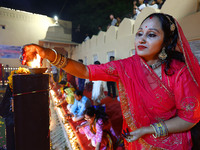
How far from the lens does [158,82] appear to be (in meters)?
0.94

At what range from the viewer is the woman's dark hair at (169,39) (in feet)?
2.98

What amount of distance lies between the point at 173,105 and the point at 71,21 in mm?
15981

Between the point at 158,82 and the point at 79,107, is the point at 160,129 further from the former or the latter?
the point at 79,107

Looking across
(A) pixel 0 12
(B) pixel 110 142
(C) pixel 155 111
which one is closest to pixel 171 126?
(C) pixel 155 111

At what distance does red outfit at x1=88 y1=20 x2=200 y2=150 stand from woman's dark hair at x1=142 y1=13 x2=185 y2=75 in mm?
39

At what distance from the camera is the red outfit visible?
2.70 feet

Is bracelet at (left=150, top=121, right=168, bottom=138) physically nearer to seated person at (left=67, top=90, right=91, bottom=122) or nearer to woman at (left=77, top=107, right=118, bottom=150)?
woman at (left=77, top=107, right=118, bottom=150)

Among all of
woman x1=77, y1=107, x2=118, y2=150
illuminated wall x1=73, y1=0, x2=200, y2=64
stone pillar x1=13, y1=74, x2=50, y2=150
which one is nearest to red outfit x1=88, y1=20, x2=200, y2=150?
stone pillar x1=13, y1=74, x2=50, y2=150

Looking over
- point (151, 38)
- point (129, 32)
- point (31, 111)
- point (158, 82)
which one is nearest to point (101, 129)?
point (31, 111)

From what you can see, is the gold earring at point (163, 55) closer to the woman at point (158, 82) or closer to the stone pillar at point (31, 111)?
the woman at point (158, 82)

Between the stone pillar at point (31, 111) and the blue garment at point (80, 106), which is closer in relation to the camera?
the stone pillar at point (31, 111)

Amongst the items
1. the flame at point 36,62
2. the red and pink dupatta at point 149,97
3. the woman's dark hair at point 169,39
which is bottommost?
the red and pink dupatta at point 149,97

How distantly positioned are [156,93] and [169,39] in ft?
1.55

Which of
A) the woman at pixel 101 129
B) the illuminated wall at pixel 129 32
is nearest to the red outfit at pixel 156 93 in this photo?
the woman at pixel 101 129
